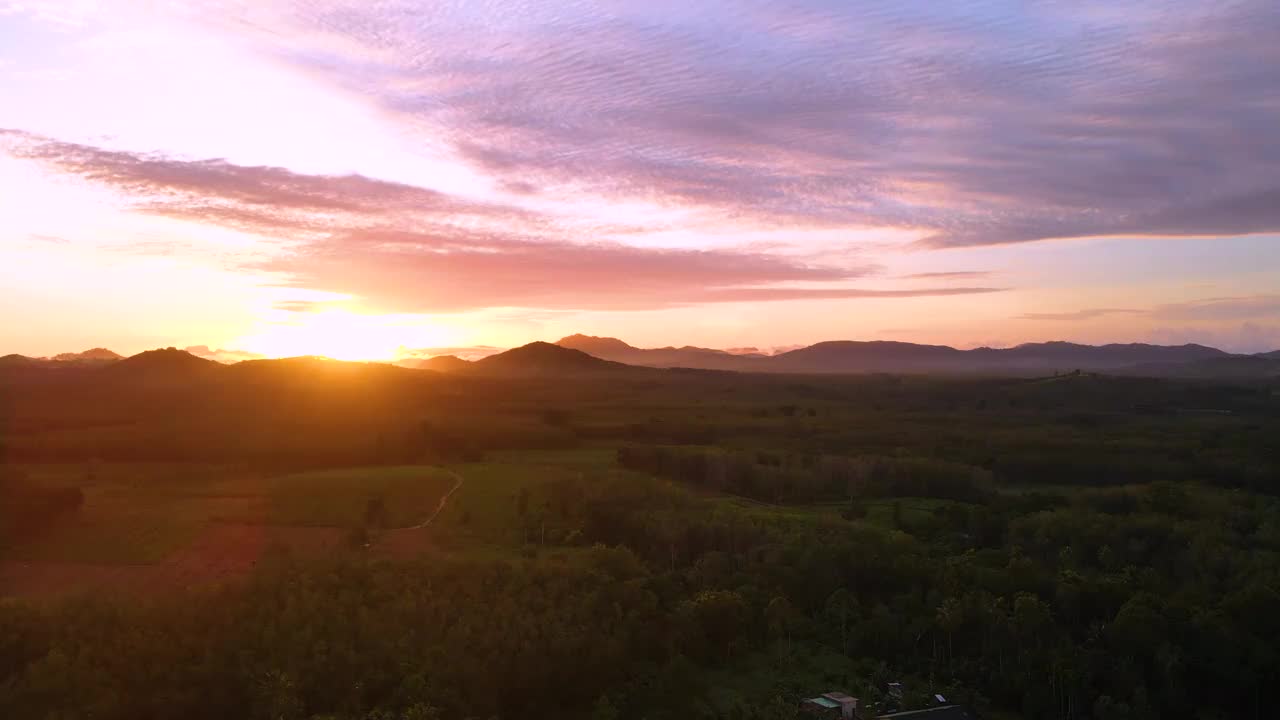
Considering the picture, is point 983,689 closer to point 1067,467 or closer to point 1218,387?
point 1067,467

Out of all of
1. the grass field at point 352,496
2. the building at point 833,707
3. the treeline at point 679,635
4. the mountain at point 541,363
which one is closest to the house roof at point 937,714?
the building at point 833,707

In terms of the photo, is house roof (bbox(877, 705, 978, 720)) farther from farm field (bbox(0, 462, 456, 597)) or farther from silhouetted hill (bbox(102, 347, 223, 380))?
silhouetted hill (bbox(102, 347, 223, 380))

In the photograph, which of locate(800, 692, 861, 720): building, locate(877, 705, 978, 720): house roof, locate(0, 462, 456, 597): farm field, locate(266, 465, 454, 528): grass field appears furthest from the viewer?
locate(266, 465, 454, 528): grass field

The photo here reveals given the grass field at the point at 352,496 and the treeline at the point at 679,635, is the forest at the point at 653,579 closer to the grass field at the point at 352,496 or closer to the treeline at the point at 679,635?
the treeline at the point at 679,635

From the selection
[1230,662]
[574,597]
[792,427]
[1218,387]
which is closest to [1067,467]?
[792,427]

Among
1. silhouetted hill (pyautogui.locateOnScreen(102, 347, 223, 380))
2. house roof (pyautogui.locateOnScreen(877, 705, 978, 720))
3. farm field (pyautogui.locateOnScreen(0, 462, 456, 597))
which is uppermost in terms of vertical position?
silhouetted hill (pyautogui.locateOnScreen(102, 347, 223, 380))

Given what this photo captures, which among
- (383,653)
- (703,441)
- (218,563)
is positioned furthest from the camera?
(703,441)

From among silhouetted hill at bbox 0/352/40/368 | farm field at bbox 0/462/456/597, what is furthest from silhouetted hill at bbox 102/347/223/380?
farm field at bbox 0/462/456/597
